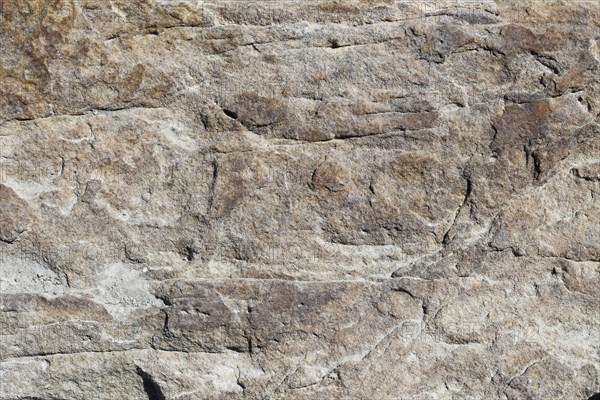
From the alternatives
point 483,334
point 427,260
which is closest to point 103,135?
point 427,260

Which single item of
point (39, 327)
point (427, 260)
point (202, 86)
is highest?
point (202, 86)

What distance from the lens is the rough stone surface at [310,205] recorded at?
212 cm

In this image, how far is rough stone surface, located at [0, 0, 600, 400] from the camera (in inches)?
83.4

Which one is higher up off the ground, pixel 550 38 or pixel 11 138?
pixel 550 38

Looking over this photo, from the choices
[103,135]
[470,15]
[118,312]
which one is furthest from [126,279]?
[470,15]

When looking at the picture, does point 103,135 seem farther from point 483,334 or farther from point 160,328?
point 483,334

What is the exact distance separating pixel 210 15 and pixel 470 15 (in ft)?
2.30

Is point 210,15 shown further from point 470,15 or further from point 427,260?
point 427,260

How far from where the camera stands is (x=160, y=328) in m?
2.14

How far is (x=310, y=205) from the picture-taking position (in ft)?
7.01

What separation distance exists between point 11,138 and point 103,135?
0.80 ft

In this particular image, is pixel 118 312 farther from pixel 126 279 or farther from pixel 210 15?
pixel 210 15

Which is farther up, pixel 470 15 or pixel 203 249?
pixel 470 15

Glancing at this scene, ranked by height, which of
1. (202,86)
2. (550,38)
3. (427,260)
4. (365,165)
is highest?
(550,38)
